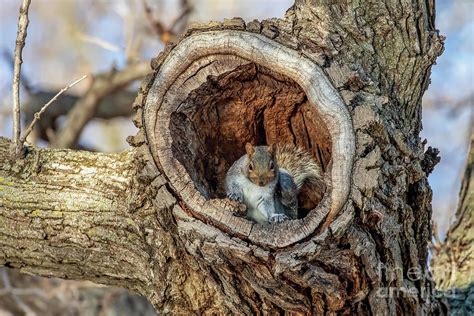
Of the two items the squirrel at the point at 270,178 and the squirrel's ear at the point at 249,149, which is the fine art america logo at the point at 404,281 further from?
the squirrel's ear at the point at 249,149

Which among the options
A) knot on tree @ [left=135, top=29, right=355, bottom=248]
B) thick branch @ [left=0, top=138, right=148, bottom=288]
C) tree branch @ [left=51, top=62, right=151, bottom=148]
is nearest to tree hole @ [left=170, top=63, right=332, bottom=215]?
knot on tree @ [left=135, top=29, right=355, bottom=248]

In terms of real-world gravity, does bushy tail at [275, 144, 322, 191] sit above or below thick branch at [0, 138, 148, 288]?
above

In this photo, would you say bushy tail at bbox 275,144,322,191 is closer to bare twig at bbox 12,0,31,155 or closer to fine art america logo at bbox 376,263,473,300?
fine art america logo at bbox 376,263,473,300

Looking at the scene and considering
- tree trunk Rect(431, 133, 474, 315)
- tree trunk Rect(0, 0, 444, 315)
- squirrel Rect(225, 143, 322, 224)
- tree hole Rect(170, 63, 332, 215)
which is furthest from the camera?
squirrel Rect(225, 143, 322, 224)

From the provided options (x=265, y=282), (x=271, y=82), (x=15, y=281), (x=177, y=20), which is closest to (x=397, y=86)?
(x=271, y=82)

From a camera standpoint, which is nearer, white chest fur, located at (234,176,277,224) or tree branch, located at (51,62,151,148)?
white chest fur, located at (234,176,277,224)

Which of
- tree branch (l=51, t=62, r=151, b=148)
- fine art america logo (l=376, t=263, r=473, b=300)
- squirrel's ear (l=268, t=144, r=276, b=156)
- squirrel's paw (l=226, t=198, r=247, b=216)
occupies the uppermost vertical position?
tree branch (l=51, t=62, r=151, b=148)

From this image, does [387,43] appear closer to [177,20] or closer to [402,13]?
[402,13]

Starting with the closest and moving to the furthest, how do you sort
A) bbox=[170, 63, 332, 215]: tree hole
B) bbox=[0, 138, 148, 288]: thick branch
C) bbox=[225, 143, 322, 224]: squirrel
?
bbox=[0, 138, 148, 288]: thick branch, bbox=[170, 63, 332, 215]: tree hole, bbox=[225, 143, 322, 224]: squirrel

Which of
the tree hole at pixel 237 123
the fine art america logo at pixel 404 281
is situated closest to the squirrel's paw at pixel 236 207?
the tree hole at pixel 237 123
